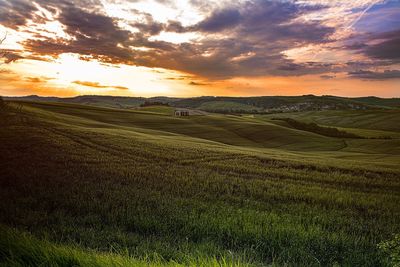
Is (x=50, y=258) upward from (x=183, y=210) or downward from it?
upward

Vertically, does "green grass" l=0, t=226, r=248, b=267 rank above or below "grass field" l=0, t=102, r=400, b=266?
above

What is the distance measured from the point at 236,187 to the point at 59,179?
7.54 m

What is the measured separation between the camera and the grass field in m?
7.48

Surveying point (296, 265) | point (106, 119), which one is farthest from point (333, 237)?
point (106, 119)

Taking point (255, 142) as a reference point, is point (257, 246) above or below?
above

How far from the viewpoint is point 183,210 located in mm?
11398

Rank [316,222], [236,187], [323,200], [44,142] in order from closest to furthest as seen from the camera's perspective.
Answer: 1. [316,222]
2. [323,200]
3. [236,187]
4. [44,142]

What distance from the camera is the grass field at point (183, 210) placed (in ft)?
24.5

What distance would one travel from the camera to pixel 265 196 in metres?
14.5

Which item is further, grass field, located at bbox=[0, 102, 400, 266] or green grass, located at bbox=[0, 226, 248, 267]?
grass field, located at bbox=[0, 102, 400, 266]

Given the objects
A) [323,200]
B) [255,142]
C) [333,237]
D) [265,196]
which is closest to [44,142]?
[265,196]

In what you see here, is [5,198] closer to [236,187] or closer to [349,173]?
[236,187]

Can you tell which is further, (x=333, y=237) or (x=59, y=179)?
(x=59, y=179)

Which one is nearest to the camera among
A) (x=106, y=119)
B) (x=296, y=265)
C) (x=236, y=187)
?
(x=296, y=265)
